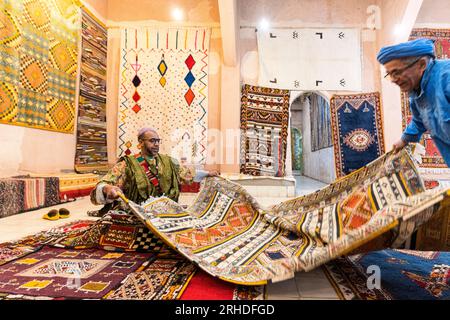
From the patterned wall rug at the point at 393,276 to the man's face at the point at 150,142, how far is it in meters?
1.60

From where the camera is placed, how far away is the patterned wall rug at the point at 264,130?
5.42 metres

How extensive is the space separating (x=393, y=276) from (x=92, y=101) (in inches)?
206

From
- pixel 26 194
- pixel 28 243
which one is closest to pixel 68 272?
pixel 28 243

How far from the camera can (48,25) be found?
4066 mm

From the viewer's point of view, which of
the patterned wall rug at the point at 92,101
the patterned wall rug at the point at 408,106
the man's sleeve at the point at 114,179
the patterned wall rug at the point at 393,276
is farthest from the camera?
the patterned wall rug at the point at 408,106

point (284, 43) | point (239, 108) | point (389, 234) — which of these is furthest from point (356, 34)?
point (389, 234)

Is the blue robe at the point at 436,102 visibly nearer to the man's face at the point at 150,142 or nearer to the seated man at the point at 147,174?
the seated man at the point at 147,174

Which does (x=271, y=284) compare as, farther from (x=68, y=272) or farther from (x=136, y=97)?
(x=136, y=97)

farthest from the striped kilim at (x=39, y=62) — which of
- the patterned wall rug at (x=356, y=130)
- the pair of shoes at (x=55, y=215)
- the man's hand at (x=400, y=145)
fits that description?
the patterned wall rug at (x=356, y=130)

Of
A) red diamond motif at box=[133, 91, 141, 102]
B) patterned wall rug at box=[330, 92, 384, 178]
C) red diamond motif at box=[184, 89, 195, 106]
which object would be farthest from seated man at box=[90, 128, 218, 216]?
patterned wall rug at box=[330, 92, 384, 178]

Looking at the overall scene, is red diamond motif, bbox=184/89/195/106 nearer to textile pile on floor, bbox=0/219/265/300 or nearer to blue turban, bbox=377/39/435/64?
textile pile on floor, bbox=0/219/265/300

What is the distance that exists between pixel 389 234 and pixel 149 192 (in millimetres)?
1758

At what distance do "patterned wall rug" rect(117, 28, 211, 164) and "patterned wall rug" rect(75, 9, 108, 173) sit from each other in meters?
0.35
